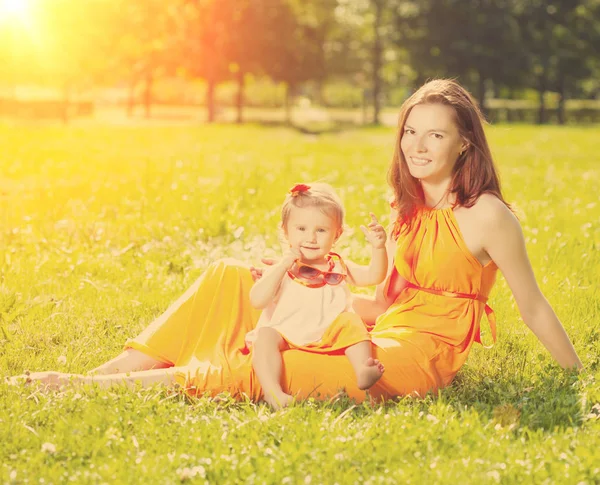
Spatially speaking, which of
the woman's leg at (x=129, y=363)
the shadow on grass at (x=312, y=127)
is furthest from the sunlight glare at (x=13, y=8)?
the woman's leg at (x=129, y=363)

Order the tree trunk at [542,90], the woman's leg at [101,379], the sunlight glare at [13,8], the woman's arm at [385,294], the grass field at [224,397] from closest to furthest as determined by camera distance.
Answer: the grass field at [224,397]
the woman's leg at [101,379]
the woman's arm at [385,294]
the sunlight glare at [13,8]
the tree trunk at [542,90]

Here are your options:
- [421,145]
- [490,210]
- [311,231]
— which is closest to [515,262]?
[490,210]

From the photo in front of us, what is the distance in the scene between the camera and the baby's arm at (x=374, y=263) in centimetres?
431

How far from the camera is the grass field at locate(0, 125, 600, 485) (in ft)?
11.6

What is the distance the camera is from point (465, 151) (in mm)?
4562

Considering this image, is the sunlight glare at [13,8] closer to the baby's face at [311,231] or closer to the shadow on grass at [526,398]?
the baby's face at [311,231]

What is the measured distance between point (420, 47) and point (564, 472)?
45791 millimetres

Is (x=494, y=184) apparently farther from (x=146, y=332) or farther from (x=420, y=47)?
(x=420, y=47)

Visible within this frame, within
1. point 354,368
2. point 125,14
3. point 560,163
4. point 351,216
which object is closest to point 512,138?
point 560,163

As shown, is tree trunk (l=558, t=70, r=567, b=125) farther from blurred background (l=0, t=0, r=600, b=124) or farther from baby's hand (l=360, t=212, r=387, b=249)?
baby's hand (l=360, t=212, r=387, b=249)

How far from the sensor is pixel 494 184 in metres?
4.46

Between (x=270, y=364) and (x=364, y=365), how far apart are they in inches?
18.6

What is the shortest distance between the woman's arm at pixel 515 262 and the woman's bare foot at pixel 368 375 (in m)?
0.84

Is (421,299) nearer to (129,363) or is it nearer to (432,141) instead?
(432,141)
